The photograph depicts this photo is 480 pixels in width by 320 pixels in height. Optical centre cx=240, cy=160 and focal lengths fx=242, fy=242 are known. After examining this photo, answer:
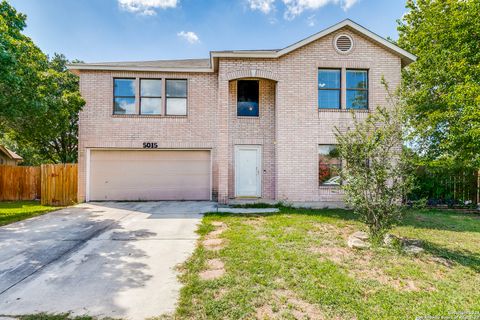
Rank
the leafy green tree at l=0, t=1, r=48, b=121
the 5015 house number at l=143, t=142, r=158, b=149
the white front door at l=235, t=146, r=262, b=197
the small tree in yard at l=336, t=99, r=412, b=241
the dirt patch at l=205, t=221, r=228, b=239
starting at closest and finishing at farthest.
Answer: the small tree in yard at l=336, t=99, r=412, b=241 < the dirt patch at l=205, t=221, r=228, b=239 < the leafy green tree at l=0, t=1, r=48, b=121 < the white front door at l=235, t=146, r=262, b=197 < the 5015 house number at l=143, t=142, r=158, b=149

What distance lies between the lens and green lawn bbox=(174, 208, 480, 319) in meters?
2.79

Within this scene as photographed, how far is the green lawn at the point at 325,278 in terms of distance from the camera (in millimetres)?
2787

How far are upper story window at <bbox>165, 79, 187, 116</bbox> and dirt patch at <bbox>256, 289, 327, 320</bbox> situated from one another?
30.6ft

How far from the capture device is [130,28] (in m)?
11.8

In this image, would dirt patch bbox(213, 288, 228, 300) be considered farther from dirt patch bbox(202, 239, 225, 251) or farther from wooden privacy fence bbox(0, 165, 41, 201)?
wooden privacy fence bbox(0, 165, 41, 201)

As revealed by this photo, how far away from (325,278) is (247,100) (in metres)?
8.23

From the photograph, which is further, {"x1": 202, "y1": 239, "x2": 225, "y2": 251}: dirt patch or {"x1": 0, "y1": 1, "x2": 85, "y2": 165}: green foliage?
{"x1": 0, "y1": 1, "x2": 85, "y2": 165}: green foliage

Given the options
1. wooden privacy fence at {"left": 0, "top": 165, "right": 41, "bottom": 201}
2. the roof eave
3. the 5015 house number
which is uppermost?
the roof eave

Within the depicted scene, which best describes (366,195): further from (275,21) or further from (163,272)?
(275,21)

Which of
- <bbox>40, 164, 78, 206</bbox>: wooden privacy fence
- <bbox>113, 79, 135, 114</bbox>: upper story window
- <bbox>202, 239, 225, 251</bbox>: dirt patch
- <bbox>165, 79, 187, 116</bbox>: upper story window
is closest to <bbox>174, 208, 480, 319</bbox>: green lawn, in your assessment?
<bbox>202, 239, 225, 251</bbox>: dirt patch

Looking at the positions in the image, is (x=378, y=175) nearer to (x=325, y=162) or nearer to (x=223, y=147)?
(x=325, y=162)

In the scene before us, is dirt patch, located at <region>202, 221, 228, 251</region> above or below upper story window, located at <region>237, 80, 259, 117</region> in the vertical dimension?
below

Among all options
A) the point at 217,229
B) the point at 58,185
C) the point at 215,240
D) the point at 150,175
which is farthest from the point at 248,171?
the point at 58,185

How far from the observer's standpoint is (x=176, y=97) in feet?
35.9
